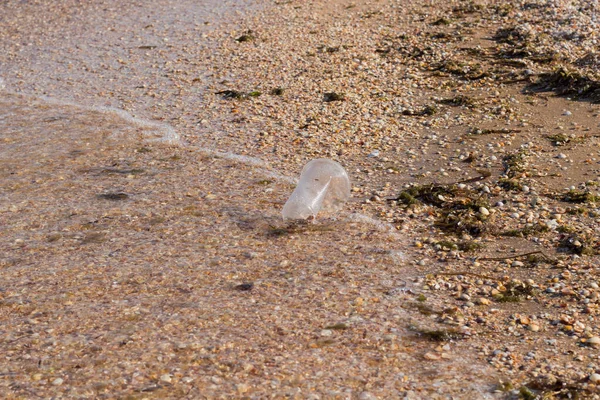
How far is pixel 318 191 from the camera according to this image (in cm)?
690

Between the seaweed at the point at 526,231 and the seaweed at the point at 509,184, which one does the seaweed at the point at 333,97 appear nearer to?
the seaweed at the point at 509,184

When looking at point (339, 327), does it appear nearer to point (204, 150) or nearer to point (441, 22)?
point (204, 150)

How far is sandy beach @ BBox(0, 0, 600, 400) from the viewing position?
4.78 metres

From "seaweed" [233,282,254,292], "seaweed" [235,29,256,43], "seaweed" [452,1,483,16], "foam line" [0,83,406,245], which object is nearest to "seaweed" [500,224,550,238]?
"foam line" [0,83,406,245]

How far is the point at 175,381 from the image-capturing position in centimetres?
458

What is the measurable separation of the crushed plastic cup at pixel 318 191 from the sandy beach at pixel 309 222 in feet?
0.58

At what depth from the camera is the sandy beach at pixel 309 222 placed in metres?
4.78

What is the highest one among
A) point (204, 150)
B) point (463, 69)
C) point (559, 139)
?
point (463, 69)

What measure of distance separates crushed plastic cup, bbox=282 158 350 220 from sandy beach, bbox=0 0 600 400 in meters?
0.18

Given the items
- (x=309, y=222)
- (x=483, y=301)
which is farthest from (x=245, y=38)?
(x=483, y=301)

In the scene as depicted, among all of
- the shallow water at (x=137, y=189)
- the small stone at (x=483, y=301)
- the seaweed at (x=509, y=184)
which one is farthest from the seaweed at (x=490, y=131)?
the small stone at (x=483, y=301)

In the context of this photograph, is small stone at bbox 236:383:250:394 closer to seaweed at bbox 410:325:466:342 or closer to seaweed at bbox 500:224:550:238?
seaweed at bbox 410:325:466:342

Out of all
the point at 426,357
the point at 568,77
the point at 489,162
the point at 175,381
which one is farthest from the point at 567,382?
the point at 568,77

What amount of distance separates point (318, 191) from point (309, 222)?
38 centimetres
